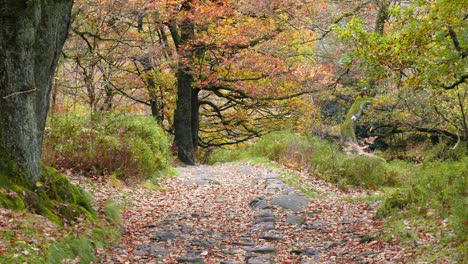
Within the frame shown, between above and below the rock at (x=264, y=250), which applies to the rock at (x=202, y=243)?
above

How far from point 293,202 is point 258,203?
2.61ft

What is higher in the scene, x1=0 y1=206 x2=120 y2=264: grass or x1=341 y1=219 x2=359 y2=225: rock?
x1=0 y1=206 x2=120 y2=264: grass

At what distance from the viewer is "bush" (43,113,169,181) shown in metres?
9.75

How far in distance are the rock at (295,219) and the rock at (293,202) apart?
0.62 metres

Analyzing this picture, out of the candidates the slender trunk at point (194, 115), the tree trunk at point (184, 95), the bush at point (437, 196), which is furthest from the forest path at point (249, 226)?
the slender trunk at point (194, 115)

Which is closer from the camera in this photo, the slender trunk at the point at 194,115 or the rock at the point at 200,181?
the rock at the point at 200,181

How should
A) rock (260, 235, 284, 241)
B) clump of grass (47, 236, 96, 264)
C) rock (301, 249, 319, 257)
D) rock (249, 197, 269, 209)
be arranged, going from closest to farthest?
clump of grass (47, 236, 96, 264) → rock (301, 249, 319, 257) → rock (260, 235, 284, 241) → rock (249, 197, 269, 209)

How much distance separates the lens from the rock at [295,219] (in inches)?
359

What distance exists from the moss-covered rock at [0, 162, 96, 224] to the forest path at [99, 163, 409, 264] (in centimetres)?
83

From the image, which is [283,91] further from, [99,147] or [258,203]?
[99,147]

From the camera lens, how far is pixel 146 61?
17.7m

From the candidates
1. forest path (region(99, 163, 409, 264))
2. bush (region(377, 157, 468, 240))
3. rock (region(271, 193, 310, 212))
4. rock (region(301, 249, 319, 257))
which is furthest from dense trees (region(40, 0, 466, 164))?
rock (region(301, 249, 319, 257))

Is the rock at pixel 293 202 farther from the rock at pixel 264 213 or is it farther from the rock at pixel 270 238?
the rock at pixel 270 238

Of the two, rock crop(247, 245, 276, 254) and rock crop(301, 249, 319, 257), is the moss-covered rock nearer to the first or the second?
rock crop(247, 245, 276, 254)
